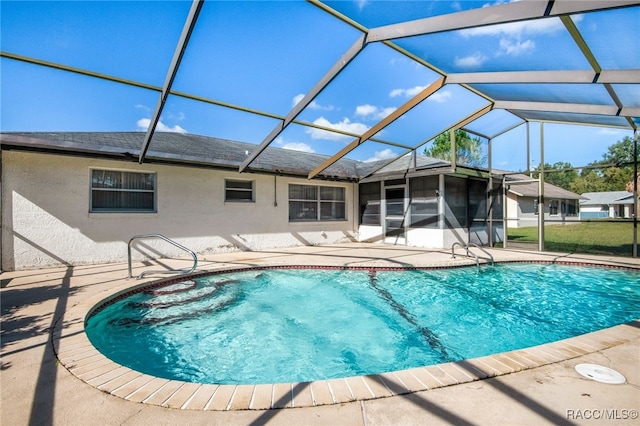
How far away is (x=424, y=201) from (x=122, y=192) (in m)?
10.0

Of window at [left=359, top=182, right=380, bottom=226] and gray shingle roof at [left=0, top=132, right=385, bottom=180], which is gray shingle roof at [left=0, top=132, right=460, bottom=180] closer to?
gray shingle roof at [left=0, top=132, right=385, bottom=180]

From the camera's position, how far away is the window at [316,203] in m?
11.7

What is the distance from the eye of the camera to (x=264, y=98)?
265 inches

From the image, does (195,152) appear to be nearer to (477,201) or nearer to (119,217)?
(119,217)

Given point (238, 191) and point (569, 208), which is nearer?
point (238, 191)

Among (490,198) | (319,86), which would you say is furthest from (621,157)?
(319,86)

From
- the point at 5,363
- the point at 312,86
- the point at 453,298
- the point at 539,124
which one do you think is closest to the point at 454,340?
the point at 453,298

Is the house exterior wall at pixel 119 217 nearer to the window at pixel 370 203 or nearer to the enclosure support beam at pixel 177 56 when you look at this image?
the enclosure support beam at pixel 177 56

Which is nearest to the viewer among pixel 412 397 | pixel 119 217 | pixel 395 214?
pixel 412 397

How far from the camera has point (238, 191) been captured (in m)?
10.2

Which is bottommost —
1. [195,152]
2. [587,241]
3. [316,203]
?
[587,241]

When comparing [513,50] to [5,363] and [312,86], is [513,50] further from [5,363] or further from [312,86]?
[5,363]

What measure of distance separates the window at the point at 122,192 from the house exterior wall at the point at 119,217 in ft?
0.60

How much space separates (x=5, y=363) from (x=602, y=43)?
8.54 m
